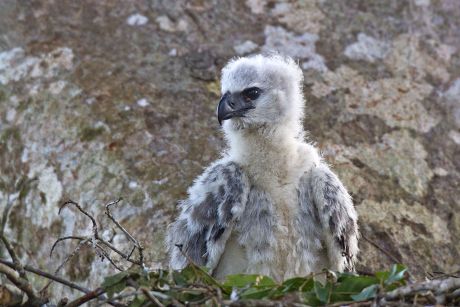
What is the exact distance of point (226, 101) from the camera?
5598 millimetres

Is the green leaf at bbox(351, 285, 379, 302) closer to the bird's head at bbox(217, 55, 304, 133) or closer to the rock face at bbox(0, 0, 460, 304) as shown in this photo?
the rock face at bbox(0, 0, 460, 304)

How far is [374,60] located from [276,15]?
917mm

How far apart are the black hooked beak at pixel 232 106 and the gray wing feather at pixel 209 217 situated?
42cm

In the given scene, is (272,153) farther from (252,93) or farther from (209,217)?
(209,217)

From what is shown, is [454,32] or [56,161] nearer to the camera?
[56,161]

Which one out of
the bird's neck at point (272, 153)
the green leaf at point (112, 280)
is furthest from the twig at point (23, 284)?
the bird's neck at point (272, 153)

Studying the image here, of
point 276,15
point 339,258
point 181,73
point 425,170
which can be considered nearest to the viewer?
point 339,258

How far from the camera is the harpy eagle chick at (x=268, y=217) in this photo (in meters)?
5.05

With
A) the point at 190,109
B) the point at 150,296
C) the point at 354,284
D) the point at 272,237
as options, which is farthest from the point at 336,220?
the point at 190,109

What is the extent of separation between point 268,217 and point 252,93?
93 cm

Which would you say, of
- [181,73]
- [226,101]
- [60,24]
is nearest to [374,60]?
[181,73]

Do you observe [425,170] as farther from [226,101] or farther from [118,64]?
[118,64]

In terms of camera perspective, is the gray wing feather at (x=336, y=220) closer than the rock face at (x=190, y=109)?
Yes

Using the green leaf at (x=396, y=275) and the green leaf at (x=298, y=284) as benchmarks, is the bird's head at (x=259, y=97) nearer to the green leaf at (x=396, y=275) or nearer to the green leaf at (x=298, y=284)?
the green leaf at (x=298, y=284)
